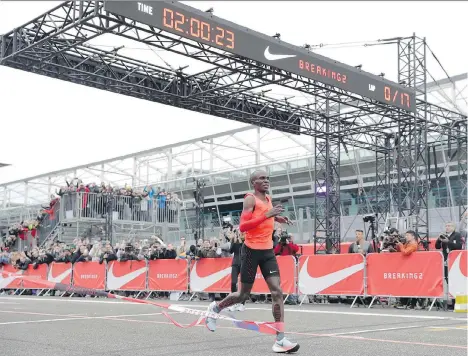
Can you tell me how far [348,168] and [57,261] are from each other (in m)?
21.0

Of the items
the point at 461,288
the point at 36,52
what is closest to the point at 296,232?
the point at 36,52

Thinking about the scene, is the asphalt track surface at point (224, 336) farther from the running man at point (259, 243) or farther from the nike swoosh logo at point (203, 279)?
the nike swoosh logo at point (203, 279)

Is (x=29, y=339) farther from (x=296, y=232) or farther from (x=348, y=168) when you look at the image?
(x=348, y=168)

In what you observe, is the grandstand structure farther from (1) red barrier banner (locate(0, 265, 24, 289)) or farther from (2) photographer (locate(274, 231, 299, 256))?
(1) red barrier banner (locate(0, 265, 24, 289))

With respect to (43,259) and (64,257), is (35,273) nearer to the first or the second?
(43,259)

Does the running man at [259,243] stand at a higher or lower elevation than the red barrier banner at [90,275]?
higher

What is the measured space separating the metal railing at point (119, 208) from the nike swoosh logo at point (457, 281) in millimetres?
17775

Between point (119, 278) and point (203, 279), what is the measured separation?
3.67 m

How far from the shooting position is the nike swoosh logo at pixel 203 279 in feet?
53.9

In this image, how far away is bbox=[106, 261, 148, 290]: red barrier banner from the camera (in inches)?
736

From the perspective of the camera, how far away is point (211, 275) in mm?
16734

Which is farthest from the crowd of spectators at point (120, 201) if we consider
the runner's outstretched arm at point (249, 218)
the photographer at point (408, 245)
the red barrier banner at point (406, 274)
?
the runner's outstretched arm at point (249, 218)

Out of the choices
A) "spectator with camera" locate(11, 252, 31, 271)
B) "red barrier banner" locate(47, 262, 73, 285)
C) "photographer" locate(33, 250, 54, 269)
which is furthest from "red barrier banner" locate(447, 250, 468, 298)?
"spectator with camera" locate(11, 252, 31, 271)

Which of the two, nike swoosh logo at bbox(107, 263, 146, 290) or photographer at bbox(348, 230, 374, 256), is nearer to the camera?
photographer at bbox(348, 230, 374, 256)
